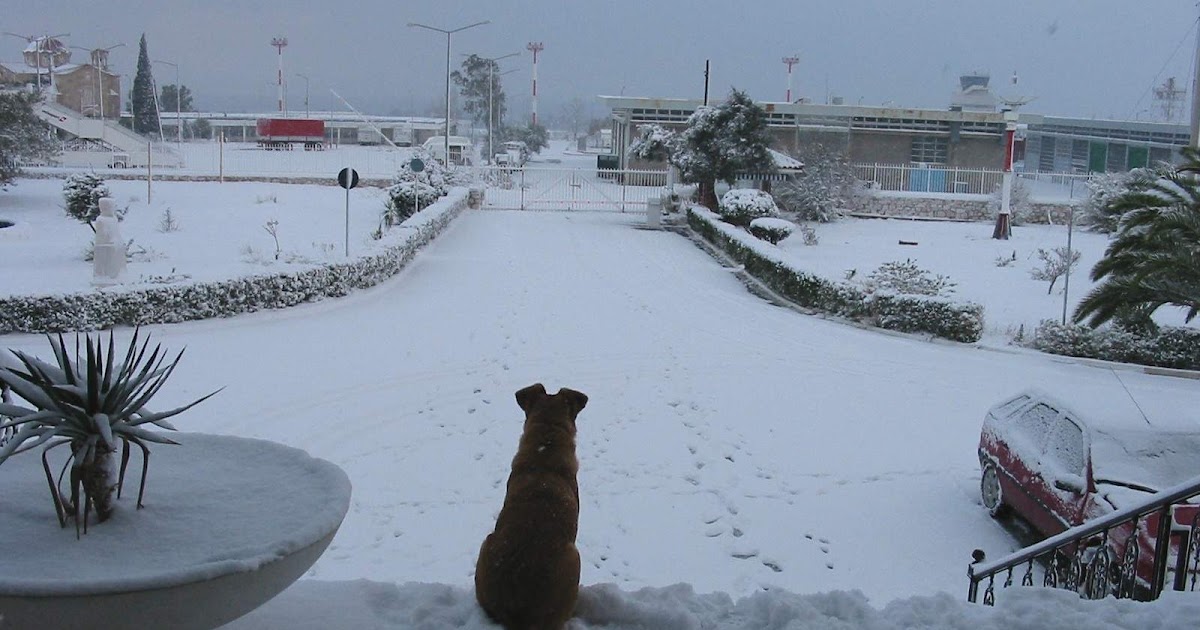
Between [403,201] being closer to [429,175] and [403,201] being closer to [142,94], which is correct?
[429,175]

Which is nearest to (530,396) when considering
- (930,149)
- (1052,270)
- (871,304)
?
(871,304)

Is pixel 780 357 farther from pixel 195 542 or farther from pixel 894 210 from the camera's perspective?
pixel 894 210

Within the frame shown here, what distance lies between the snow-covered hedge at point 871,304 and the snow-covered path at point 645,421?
466 millimetres

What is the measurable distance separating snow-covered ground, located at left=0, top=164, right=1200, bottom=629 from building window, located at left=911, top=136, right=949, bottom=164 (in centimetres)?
2629

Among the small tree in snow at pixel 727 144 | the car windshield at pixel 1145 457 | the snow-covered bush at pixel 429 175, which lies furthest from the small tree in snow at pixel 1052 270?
the snow-covered bush at pixel 429 175

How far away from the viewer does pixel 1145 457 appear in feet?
23.9

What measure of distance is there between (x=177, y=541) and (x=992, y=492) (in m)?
6.81

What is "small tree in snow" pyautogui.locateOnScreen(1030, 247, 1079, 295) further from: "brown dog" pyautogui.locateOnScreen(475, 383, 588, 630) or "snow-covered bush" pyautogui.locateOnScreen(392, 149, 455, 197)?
"brown dog" pyautogui.locateOnScreen(475, 383, 588, 630)

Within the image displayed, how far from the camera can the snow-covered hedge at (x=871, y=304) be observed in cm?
1470

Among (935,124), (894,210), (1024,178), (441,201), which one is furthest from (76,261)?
(935,124)

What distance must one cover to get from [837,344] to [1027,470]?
21.7ft

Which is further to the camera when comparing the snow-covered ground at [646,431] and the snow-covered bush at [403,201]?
the snow-covered bush at [403,201]

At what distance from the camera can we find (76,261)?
1898 cm

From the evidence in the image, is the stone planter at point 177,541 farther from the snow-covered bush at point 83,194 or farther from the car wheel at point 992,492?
the snow-covered bush at point 83,194
